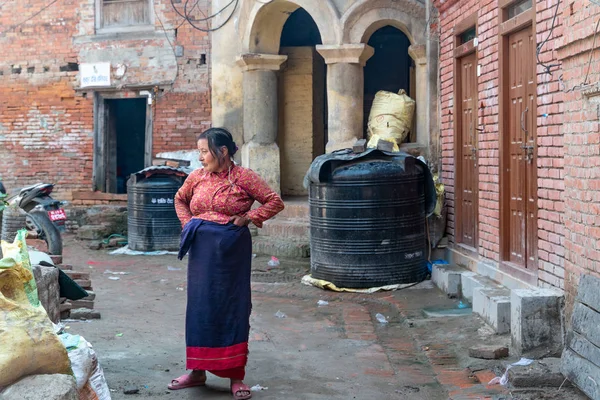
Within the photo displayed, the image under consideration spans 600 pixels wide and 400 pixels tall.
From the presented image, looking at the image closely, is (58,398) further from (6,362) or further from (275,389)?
(275,389)

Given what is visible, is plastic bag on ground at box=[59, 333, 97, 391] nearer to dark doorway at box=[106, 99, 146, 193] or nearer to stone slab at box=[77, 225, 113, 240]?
stone slab at box=[77, 225, 113, 240]

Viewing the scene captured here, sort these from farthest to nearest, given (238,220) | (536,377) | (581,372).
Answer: (238,220) → (536,377) → (581,372)

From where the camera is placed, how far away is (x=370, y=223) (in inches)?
381

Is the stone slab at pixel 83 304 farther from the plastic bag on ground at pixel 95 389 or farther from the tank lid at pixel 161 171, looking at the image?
the tank lid at pixel 161 171

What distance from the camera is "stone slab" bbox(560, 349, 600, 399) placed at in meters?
5.10

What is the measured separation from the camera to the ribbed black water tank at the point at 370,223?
9672mm

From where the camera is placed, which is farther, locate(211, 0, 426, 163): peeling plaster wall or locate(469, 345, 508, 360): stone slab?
locate(211, 0, 426, 163): peeling plaster wall

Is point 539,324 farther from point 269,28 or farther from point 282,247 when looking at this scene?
point 269,28

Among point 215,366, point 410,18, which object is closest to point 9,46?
point 410,18

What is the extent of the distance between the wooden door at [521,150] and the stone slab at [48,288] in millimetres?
3965

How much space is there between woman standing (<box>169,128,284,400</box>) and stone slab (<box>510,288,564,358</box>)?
2008 mm

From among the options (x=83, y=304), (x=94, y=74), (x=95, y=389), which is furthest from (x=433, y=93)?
(x=95, y=389)

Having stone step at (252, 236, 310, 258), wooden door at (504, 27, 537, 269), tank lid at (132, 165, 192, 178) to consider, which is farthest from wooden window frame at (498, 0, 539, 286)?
tank lid at (132, 165, 192, 178)

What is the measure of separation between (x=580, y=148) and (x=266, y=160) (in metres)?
8.15
